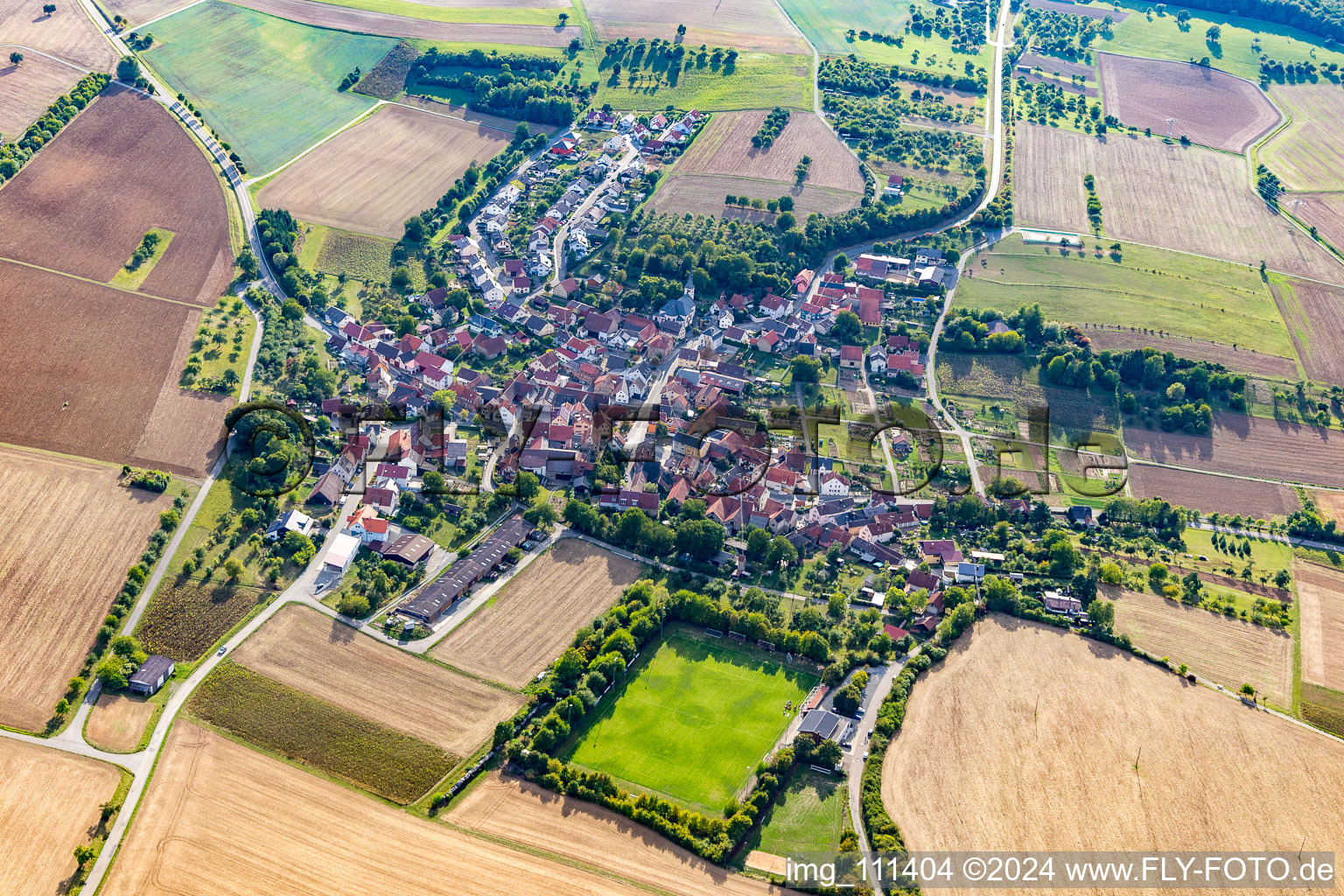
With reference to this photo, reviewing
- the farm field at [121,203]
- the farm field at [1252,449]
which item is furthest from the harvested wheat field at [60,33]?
the farm field at [1252,449]

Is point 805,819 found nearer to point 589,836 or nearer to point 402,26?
point 589,836

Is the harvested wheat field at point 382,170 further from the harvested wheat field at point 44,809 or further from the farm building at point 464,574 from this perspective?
the harvested wheat field at point 44,809

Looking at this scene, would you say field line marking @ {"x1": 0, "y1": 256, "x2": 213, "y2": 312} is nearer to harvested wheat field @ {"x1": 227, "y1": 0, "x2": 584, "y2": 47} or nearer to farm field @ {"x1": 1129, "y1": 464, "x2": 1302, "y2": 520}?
harvested wheat field @ {"x1": 227, "y1": 0, "x2": 584, "y2": 47}

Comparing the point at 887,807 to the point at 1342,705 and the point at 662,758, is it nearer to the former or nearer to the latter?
the point at 662,758

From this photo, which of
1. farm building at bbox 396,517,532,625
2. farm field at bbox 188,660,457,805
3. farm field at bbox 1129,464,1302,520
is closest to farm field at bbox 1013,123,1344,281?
farm field at bbox 1129,464,1302,520

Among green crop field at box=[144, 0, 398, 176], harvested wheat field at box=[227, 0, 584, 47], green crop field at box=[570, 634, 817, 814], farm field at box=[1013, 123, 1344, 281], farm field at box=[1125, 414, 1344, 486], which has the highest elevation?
harvested wheat field at box=[227, 0, 584, 47]

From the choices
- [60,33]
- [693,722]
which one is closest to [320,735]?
[693,722]
